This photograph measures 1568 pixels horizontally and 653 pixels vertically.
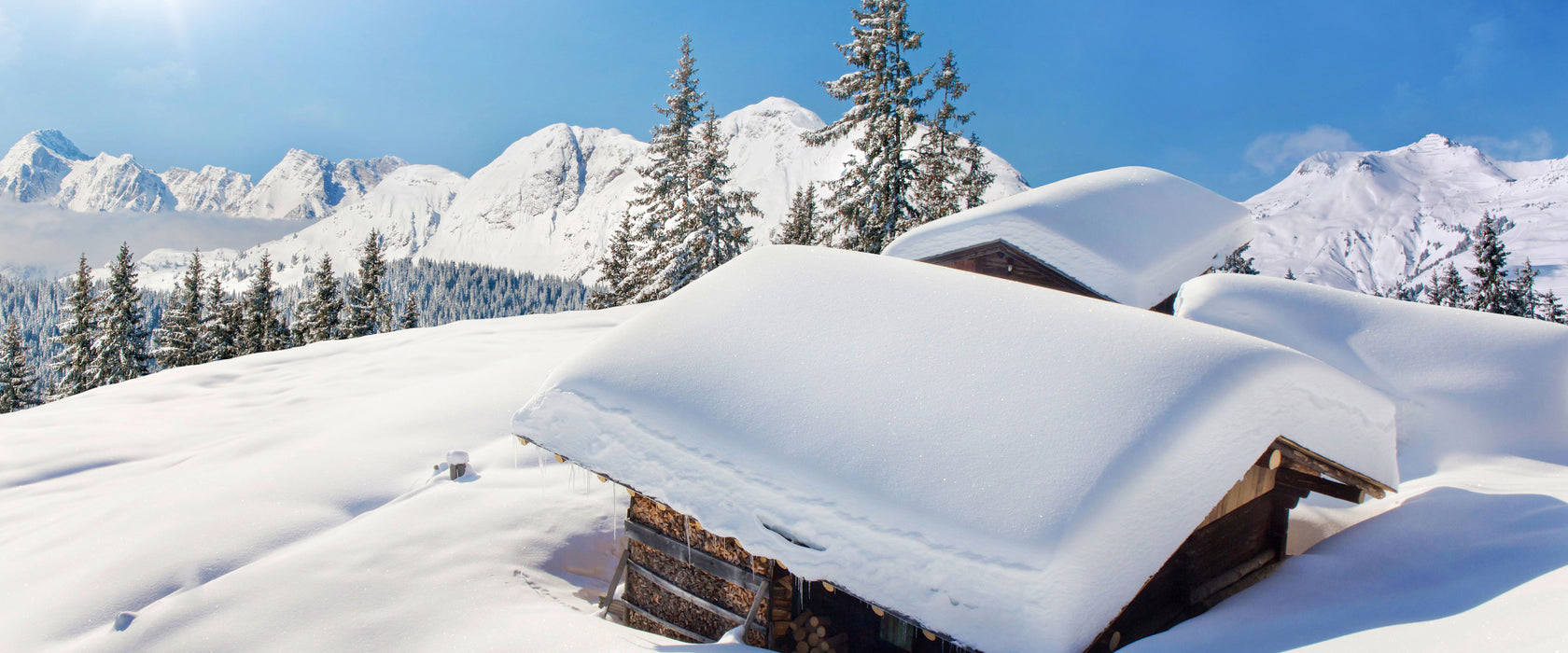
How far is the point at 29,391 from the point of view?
3734 centimetres

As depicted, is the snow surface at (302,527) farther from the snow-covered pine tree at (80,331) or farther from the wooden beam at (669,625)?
the snow-covered pine tree at (80,331)

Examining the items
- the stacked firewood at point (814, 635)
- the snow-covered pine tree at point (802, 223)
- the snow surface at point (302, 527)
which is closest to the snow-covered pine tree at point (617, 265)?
the snow-covered pine tree at point (802, 223)

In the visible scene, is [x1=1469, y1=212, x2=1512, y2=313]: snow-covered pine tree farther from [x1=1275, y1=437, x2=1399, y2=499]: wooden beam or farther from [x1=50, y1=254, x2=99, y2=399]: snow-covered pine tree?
[x1=50, y1=254, x2=99, y2=399]: snow-covered pine tree

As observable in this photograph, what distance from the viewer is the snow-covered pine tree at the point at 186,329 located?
122 feet

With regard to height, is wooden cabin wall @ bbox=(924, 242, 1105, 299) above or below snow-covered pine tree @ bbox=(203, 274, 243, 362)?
above

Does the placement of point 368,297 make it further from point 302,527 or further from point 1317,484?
point 1317,484

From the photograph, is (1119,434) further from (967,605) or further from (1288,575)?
(1288,575)

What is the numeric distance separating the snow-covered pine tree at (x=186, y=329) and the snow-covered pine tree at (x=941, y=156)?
38.4 metres

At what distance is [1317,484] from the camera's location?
20.6 feet

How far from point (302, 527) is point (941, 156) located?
21163mm

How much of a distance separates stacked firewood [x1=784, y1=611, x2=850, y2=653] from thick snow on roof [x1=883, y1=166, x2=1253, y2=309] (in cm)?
803

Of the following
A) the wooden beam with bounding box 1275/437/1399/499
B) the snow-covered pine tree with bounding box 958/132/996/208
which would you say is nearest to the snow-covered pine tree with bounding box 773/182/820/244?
the snow-covered pine tree with bounding box 958/132/996/208

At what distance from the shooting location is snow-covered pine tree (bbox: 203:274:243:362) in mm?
37844

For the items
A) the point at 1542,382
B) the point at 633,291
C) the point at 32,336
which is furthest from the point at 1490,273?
the point at 32,336
